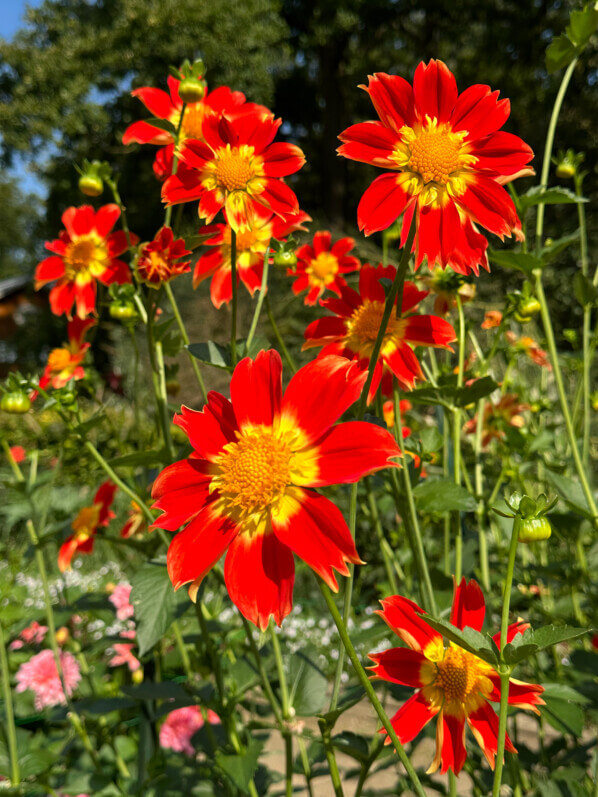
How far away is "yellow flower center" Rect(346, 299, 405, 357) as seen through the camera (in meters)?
0.72

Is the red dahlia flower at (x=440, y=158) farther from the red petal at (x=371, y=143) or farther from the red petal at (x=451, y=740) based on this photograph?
the red petal at (x=451, y=740)

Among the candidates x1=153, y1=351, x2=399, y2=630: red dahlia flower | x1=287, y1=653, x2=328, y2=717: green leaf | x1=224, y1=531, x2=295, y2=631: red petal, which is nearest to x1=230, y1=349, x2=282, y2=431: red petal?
x1=153, y1=351, x2=399, y2=630: red dahlia flower

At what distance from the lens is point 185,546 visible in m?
0.51

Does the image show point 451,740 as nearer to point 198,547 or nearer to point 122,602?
point 198,547

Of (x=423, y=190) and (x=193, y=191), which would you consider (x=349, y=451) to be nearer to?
(x=423, y=190)

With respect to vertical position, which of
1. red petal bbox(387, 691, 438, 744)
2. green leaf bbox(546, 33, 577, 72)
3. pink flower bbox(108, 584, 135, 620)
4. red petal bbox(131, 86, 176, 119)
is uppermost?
red petal bbox(131, 86, 176, 119)

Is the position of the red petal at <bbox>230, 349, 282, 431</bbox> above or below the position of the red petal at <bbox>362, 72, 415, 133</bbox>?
below

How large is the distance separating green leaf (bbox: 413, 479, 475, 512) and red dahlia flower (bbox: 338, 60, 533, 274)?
308 millimetres

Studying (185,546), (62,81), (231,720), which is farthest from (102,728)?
(62,81)

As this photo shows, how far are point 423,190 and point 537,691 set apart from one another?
0.50 metres

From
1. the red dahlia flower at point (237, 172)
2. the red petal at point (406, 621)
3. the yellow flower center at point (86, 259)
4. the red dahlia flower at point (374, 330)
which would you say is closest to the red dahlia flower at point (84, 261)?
the yellow flower center at point (86, 259)

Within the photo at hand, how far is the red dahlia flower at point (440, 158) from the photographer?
58 centimetres

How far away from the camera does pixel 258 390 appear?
56cm

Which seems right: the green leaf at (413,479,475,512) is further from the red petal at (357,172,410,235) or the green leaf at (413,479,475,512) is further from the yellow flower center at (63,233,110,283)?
the yellow flower center at (63,233,110,283)
